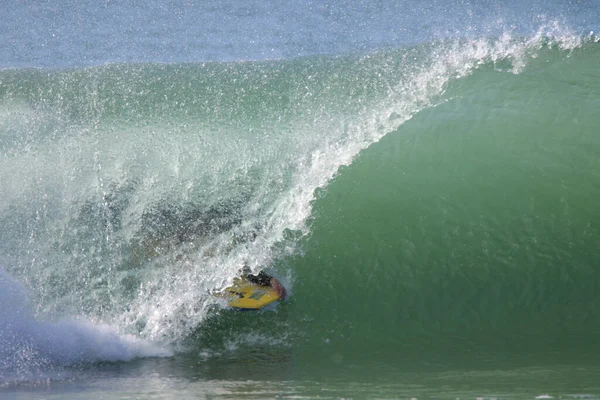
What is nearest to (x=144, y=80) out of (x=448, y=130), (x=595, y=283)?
(x=448, y=130)

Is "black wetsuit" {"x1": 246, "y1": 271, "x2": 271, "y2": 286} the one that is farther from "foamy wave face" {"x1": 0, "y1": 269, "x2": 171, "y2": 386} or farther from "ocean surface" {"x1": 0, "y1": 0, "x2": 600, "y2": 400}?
→ "foamy wave face" {"x1": 0, "y1": 269, "x2": 171, "y2": 386}

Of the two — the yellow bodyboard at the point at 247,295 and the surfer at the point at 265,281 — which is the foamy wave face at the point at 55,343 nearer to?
the yellow bodyboard at the point at 247,295

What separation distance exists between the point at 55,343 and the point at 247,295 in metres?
1.01

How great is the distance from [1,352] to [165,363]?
782 millimetres

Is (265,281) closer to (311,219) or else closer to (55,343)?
(311,219)

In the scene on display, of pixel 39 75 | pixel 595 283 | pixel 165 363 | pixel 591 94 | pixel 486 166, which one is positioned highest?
pixel 39 75

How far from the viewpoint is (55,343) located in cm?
364

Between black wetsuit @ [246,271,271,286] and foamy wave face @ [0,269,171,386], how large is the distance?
612 mm

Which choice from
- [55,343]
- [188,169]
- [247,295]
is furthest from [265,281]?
[55,343]

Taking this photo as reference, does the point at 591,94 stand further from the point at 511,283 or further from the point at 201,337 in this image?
the point at 201,337

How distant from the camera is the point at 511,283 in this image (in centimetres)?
393

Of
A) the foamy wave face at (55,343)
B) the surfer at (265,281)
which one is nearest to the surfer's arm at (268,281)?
the surfer at (265,281)

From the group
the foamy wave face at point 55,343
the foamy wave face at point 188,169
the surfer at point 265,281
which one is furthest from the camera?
the surfer at point 265,281

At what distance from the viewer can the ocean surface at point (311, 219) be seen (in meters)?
3.53
